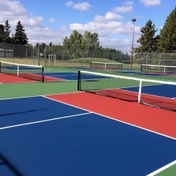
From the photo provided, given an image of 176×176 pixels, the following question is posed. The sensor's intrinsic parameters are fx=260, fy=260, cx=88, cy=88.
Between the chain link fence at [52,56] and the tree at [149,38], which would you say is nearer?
the chain link fence at [52,56]

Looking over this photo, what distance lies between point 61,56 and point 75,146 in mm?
35556

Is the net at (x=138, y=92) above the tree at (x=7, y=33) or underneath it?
underneath

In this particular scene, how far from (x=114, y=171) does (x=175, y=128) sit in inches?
127

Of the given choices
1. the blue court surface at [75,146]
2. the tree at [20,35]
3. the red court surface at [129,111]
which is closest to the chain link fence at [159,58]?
the red court surface at [129,111]

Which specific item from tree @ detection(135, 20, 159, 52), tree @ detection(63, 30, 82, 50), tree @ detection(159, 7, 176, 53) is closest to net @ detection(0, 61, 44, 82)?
tree @ detection(159, 7, 176, 53)

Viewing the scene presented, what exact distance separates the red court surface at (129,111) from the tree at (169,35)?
36.6 m

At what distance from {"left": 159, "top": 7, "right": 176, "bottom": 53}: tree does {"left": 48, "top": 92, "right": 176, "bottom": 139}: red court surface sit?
3665 cm

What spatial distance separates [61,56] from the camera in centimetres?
3994

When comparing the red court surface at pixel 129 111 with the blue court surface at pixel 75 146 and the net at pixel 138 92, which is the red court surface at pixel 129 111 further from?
the net at pixel 138 92

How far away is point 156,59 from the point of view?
36.6 metres

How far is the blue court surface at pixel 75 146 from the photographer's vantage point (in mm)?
4109

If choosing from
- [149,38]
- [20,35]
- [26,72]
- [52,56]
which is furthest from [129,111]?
[20,35]

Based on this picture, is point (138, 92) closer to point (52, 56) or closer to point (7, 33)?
point (52, 56)

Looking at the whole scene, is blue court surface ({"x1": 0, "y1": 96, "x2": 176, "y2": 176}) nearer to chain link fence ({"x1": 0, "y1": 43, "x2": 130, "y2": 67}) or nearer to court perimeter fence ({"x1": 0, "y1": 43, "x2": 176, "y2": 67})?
chain link fence ({"x1": 0, "y1": 43, "x2": 130, "y2": 67})
